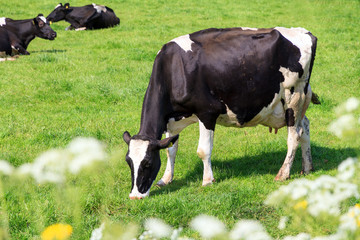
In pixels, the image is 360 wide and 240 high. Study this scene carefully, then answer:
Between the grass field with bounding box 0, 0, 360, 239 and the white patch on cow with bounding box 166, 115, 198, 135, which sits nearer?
the grass field with bounding box 0, 0, 360, 239

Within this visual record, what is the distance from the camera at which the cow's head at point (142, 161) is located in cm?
620

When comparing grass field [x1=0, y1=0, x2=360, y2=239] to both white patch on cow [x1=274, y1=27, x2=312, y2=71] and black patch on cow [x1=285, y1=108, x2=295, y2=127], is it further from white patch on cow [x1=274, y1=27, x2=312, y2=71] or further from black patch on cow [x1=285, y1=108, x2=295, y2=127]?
white patch on cow [x1=274, y1=27, x2=312, y2=71]

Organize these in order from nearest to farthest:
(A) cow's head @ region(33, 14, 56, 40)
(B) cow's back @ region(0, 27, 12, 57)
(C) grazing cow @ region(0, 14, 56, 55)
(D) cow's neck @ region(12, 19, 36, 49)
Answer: (B) cow's back @ region(0, 27, 12, 57), (C) grazing cow @ region(0, 14, 56, 55), (D) cow's neck @ region(12, 19, 36, 49), (A) cow's head @ region(33, 14, 56, 40)

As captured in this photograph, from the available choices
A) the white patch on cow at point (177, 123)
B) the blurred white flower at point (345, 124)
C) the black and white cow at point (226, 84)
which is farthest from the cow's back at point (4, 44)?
the blurred white flower at point (345, 124)

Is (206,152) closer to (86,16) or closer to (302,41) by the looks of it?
(302,41)

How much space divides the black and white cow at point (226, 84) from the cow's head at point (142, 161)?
12.4 inches

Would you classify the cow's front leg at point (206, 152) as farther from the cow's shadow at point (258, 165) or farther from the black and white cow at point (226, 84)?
the cow's shadow at point (258, 165)

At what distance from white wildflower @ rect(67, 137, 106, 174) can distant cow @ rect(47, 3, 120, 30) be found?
A: 2014 cm

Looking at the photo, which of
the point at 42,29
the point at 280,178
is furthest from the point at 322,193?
the point at 42,29

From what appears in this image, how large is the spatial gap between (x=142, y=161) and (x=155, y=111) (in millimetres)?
933

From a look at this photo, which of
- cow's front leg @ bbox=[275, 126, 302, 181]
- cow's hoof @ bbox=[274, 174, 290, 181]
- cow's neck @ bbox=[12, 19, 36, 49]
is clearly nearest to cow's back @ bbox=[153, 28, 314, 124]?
cow's front leg @ bbox=[275, 126, 302, 181]

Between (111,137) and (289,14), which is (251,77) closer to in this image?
(111,137)

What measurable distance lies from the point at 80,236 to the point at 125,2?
2338 centimetres

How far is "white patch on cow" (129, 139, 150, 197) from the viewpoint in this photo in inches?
242
